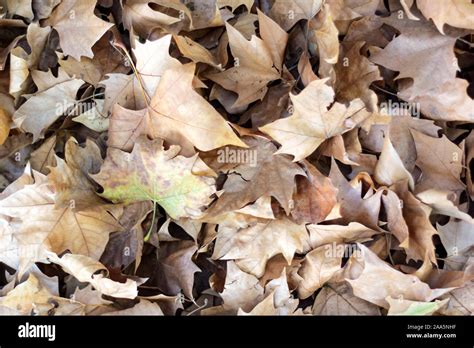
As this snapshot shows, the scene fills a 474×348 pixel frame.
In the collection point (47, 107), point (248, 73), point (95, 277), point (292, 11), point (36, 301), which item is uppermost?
point (292, 11)

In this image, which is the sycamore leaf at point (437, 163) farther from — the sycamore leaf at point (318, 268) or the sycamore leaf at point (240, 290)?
the sycamore leaf at point (240, 290)

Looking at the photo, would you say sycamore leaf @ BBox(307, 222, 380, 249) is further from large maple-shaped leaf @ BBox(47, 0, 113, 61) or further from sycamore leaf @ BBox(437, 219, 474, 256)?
large maple-shaped leaf @ BBox(47, 0, 113, 61)

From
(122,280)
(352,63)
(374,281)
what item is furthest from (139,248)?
(352,63)

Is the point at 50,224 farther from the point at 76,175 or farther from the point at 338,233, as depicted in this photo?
the point at 338,233

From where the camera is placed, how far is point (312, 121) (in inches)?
45.8

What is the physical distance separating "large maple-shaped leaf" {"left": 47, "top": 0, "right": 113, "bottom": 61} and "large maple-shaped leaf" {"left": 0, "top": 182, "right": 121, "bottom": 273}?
0.32 m

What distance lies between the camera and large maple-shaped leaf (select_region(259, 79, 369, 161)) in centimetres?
115

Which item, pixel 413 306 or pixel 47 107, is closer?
pixel 413 306

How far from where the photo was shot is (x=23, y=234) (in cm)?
121

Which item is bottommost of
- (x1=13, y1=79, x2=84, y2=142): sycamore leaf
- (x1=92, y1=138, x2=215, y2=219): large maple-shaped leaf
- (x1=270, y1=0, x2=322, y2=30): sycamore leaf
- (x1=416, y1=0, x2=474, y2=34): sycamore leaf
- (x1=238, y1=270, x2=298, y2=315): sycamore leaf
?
(x1=238, y1=270, x2=298, y2=315): sycamore leaf

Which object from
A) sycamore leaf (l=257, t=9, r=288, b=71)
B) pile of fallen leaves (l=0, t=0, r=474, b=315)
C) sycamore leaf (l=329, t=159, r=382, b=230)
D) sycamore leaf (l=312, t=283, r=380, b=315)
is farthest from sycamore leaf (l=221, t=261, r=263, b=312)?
sycamore leaf (l=257, t=9, r=288, b=71)

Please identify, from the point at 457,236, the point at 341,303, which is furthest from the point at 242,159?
the point at 457,236

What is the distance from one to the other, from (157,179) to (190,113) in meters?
0.16

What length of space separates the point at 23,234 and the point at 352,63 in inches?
32.6
